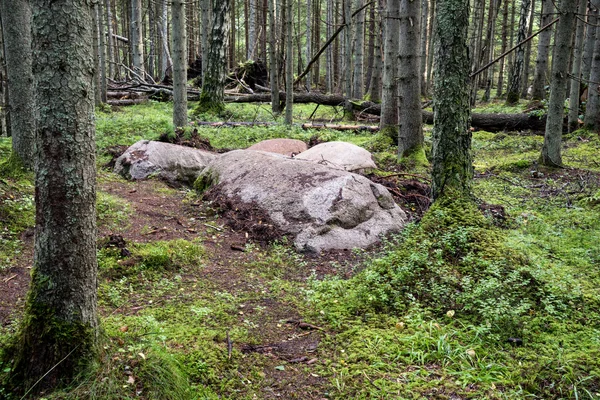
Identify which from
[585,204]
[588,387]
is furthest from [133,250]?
[585,204]

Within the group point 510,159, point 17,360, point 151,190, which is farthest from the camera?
point 510,159

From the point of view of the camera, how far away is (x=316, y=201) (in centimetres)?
601

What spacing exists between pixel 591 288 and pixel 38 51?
4.58m

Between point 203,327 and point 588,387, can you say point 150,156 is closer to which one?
point 203,327

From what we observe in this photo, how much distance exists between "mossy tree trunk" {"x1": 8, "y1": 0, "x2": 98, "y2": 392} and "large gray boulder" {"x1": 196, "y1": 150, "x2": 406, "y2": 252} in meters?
3.29

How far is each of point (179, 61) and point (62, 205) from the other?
29.1ft

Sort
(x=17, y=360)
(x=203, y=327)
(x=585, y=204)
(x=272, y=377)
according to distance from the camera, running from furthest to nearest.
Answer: (x=585, y=204) < (x=203, y=327) < (x=272, y=377) < (x=17, y=360)

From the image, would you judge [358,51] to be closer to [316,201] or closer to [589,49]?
[589,49]

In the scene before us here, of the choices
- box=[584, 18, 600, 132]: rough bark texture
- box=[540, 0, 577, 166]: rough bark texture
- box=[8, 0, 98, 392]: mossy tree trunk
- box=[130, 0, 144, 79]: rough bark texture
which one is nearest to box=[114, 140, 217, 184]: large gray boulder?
box=[8, 0, 98, 392]: mossy tree trunk

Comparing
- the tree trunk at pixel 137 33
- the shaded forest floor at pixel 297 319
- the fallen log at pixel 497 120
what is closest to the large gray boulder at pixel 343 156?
the shaded forest floor at pixel 297 319

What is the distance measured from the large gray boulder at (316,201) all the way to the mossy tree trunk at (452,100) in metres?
1.33

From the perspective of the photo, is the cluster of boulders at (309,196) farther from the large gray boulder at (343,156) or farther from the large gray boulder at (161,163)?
the large gray boulder at (343,156)

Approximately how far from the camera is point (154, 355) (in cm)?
279

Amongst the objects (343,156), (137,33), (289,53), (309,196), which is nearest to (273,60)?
(289,53)
